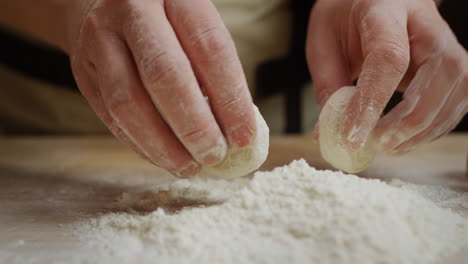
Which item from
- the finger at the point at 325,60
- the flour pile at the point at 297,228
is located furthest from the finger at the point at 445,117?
the flour pile at the point at 297,228

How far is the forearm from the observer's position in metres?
1.26

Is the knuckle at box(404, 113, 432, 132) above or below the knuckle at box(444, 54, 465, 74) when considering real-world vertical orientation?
below

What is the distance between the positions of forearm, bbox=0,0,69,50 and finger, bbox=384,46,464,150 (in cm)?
79

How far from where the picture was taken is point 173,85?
0.91 meters

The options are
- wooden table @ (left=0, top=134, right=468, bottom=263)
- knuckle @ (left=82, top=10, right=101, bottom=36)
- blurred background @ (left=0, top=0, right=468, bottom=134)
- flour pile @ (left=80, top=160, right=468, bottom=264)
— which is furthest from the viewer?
blurred background @ (left=0, top=0, right=468, bottom=134)

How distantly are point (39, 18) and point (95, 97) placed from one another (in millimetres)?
473

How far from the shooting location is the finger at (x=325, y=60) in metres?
1.30

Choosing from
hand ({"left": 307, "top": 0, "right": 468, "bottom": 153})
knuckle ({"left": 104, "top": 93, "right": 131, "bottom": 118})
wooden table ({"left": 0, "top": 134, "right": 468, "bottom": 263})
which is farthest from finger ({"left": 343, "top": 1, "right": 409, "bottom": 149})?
knuckle ({"left": 104, "top": 93, "right": 131, "bottom": 118})

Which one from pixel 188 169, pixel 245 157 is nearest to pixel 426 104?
pixel 245 157

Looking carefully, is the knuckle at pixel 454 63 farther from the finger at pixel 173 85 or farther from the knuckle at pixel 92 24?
the knuckle at pixel 92 24

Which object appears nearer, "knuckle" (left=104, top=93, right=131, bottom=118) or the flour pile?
the flour pile

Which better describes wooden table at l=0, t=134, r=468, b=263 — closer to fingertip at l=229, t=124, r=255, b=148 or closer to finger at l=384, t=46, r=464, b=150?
finger at l=384, t=46, r=464, b=150

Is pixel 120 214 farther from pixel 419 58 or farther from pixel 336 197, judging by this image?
pixel 419 58

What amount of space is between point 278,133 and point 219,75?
1146mm
